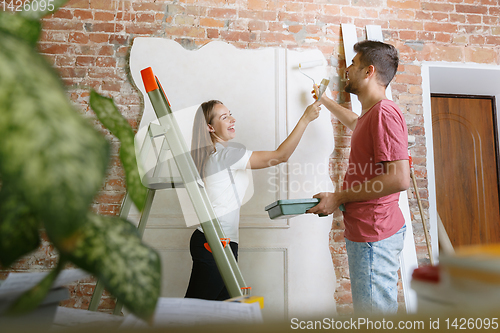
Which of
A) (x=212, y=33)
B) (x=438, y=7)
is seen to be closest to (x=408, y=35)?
(x=438, y=7)

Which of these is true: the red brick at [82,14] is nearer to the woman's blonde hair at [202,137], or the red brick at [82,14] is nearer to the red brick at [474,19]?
the woman's blonde hair at [202,137]

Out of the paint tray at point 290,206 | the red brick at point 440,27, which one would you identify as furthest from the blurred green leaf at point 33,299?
the red brick at point 440,27

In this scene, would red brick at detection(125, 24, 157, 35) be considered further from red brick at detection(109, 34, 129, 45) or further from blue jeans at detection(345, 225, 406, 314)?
blue jeans at detection(345, 225, 406, 314)

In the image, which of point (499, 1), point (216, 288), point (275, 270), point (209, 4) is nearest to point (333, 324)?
point (216, 288)

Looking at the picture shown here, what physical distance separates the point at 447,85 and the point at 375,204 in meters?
1.87

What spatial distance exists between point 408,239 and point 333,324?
7.46 feet

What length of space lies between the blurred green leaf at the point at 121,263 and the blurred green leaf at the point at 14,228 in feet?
0.11

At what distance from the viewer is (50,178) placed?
11 centimetres

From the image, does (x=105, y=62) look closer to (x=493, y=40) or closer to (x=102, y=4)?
(x=102, y=4)

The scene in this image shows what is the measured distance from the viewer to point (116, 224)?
0.22m

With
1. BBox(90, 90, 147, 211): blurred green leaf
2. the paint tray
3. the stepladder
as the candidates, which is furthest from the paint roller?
BBox(90, 90, 147, 211): blurred green leaf

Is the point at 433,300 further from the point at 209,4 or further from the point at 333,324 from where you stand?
the point at 209,4

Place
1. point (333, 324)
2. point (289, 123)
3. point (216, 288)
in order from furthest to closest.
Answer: point (289, 123), point (216, 288), point (333, 324)

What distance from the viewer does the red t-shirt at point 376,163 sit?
1.54 m
